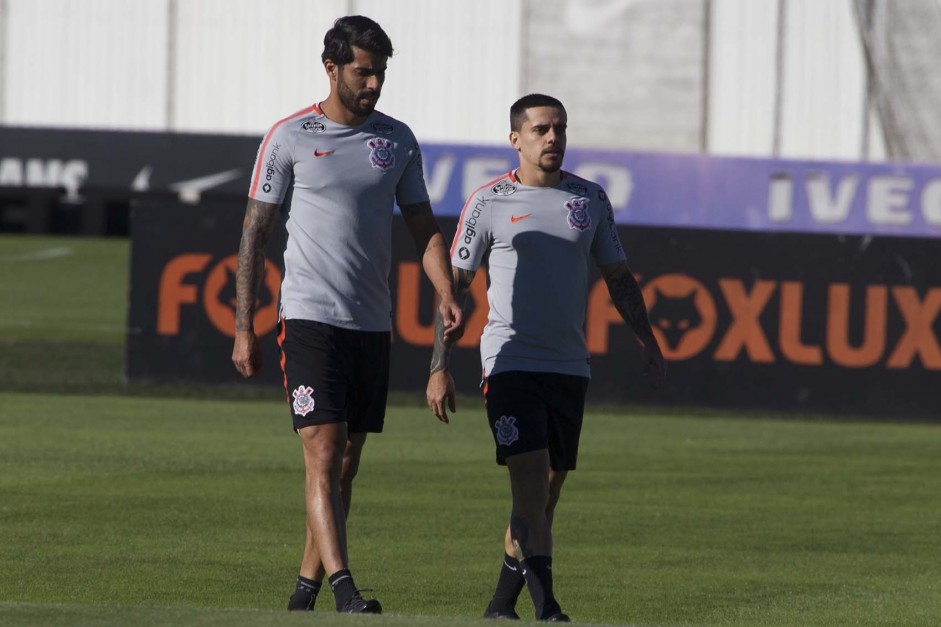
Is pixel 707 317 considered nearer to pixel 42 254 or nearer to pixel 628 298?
pixel 628 298

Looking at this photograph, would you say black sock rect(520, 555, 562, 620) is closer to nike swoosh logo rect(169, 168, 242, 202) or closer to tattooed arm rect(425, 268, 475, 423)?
tattooed arm rect(425, 268, 475, 423)

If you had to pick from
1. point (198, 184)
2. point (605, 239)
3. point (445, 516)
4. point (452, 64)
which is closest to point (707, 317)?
point (445, 516)

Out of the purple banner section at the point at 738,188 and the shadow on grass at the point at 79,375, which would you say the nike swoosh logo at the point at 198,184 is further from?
the shadow on grass at the point at 79,375

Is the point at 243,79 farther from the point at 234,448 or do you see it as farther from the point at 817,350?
the point at 234,448

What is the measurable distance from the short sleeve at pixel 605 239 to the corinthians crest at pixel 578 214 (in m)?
0.08

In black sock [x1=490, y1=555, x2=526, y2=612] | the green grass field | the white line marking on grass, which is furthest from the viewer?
the white line marking on grass

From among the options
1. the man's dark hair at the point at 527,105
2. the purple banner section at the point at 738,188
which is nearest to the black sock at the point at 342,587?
the man's dark hair at the point at 527,105

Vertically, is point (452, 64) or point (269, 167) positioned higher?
point (452, 64)

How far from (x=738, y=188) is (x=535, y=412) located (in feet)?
71.8

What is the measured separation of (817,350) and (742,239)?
3.98 ft

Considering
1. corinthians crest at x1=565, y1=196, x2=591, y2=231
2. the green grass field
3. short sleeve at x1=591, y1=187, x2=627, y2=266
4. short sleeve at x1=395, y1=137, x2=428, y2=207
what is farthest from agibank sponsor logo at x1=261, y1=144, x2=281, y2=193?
the green grass field

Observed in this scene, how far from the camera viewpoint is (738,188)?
28.5 m

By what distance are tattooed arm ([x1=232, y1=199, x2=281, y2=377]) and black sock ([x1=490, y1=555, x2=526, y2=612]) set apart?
4.11 feet

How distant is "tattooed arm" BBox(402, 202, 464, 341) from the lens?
6.83 meters
